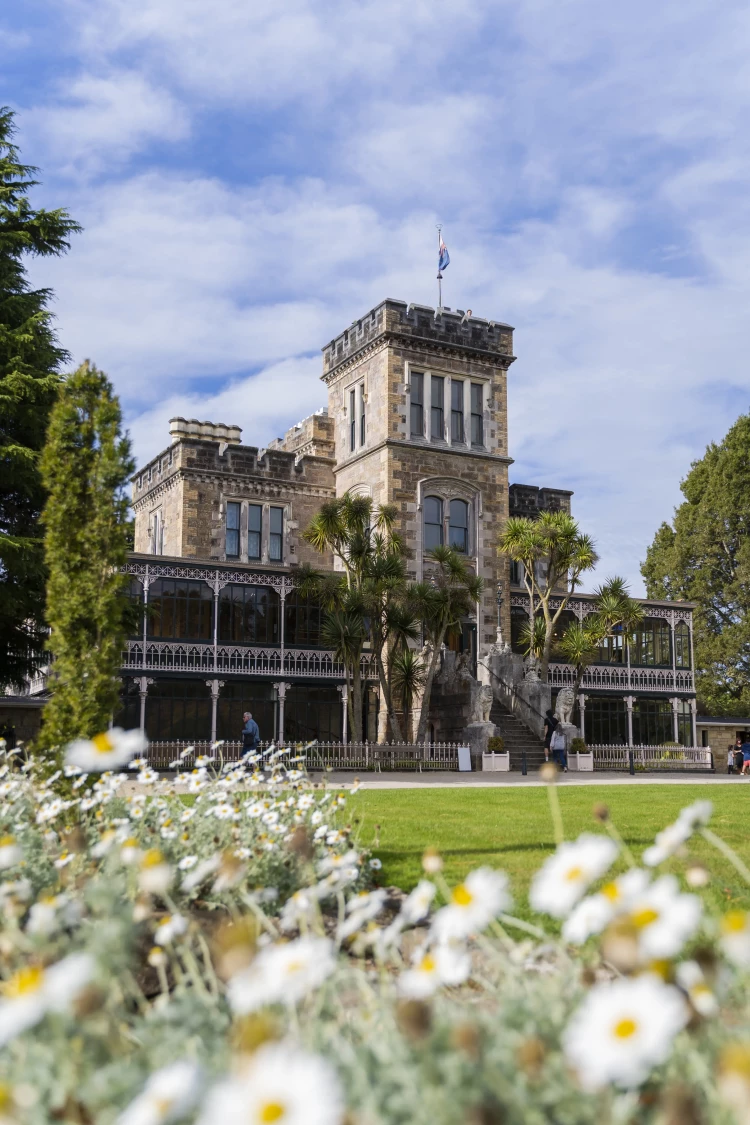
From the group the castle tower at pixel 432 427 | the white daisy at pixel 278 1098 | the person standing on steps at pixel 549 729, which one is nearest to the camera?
the white daisy at pixel 278 1098

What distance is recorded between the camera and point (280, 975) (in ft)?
7.75

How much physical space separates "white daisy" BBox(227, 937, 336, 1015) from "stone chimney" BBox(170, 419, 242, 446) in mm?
42105

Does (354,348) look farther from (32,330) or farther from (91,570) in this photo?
(91,570)

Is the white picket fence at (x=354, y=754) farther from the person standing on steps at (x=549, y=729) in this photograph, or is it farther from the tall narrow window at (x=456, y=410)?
the tall narrow window at (x=456, y=410)

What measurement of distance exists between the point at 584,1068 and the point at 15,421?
2086cm

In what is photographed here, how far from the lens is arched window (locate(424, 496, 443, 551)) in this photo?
37.6 metres

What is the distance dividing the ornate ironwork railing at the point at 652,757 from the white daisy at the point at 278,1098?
3204 cm

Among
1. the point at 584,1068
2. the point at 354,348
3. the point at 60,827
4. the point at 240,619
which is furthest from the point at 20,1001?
the point at 354,348

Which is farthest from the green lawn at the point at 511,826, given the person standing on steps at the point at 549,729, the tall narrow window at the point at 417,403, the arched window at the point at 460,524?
the tall narrow window at the point at 417,403

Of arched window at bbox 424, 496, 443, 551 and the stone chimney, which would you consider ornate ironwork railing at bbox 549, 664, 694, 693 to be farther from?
the stone chimney

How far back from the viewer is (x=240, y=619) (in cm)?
3344

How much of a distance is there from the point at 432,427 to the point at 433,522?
355cm

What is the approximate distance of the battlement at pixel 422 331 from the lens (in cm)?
3738

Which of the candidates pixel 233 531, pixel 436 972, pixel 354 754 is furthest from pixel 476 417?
pixel 436 972
